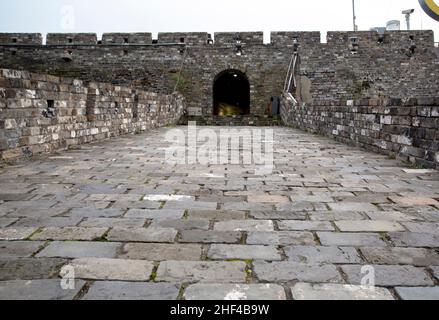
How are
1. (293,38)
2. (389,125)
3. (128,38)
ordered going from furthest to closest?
(128,38), (293,38), (389,125)

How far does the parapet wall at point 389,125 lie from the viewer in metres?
4.65

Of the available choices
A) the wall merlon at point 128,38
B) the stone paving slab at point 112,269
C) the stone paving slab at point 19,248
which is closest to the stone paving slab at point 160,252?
the stone paving slab at point 112,269

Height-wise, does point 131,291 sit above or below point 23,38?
below

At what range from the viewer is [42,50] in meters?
18.1

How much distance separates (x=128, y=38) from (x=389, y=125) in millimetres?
14779

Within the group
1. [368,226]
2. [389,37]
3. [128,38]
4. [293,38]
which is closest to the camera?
[368,226]

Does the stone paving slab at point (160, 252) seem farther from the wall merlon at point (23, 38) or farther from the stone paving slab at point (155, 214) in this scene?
the wall merlon at point (23, 38)

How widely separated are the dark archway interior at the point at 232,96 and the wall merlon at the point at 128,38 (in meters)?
5.06

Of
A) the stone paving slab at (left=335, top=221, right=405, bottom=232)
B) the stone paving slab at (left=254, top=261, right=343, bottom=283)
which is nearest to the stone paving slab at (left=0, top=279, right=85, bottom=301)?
the stone paving slab at (left=254, top=261, right=343, bottom=283)

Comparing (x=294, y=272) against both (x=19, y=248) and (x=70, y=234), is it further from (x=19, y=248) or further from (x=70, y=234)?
(x=19, y=248)

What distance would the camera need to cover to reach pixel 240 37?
17.4 metres

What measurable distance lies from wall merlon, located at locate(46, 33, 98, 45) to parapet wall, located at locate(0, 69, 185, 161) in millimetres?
9388

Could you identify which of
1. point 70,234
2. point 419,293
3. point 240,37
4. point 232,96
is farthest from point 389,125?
point 232,96

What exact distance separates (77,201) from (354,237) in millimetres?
2175
